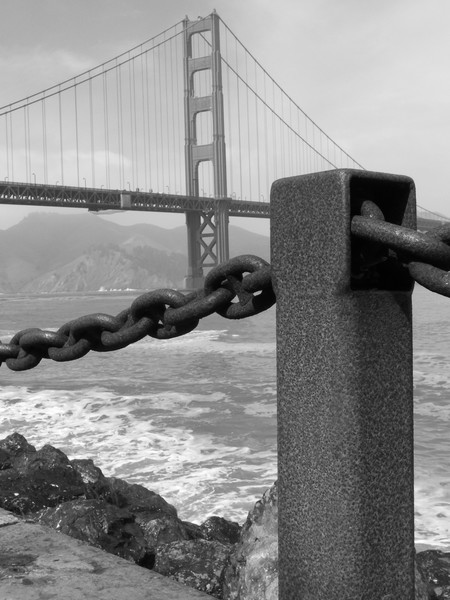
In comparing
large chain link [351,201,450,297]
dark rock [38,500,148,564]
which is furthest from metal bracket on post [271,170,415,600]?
dark rock [38,500,148,564]

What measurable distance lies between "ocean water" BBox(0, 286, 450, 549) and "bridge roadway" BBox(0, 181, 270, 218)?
845 inches

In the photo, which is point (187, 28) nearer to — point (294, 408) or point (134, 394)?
point (134, 394)

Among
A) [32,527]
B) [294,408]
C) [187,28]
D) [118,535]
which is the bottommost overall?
[118,535]

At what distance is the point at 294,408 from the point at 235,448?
5026mm

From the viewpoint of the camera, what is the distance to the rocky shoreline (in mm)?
1856

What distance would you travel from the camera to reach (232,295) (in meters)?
1.11

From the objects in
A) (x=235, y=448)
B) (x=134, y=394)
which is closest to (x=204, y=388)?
(x=134, y=394)

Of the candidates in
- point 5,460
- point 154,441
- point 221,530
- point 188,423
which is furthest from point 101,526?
point 188,423

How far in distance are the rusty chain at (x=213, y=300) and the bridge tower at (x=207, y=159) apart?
38.4 meters

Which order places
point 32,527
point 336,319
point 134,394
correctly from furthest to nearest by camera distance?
point 134,394, point 32,527, point 336,319

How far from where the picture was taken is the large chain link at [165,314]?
41.9 inches

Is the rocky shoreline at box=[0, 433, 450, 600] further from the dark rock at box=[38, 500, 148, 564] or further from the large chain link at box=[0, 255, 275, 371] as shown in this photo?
the large chain link at box=[0, 255, 275, 371]

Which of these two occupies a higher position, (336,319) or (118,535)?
(336,319)

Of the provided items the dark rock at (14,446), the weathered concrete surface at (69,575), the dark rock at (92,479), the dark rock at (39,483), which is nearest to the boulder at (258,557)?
the weathered concrete surface at (69,575)
